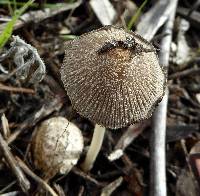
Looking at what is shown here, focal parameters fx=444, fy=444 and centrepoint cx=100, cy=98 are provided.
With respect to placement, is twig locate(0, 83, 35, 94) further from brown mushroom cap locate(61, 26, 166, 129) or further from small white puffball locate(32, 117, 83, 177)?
brown mushroom cap locate(61, 26, 166, 129)

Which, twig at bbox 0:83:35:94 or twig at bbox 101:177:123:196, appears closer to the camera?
twig at bbox 101:177:123:196

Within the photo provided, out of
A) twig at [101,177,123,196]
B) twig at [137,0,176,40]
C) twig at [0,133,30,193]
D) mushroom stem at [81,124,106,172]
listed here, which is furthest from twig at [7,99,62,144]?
twig at [137,0,176,40]

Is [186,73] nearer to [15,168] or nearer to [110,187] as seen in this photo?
[110,187]

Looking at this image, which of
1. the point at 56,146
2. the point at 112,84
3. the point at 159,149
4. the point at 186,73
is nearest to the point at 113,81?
the point at 112,84

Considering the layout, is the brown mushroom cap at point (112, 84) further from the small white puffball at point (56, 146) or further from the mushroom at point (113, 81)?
the small white puffball at point (56, 146)

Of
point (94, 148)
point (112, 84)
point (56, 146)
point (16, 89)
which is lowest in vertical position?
point (94, 148)

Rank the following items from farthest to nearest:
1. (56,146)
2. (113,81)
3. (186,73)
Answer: (186,73), (56,146), (113,81)
